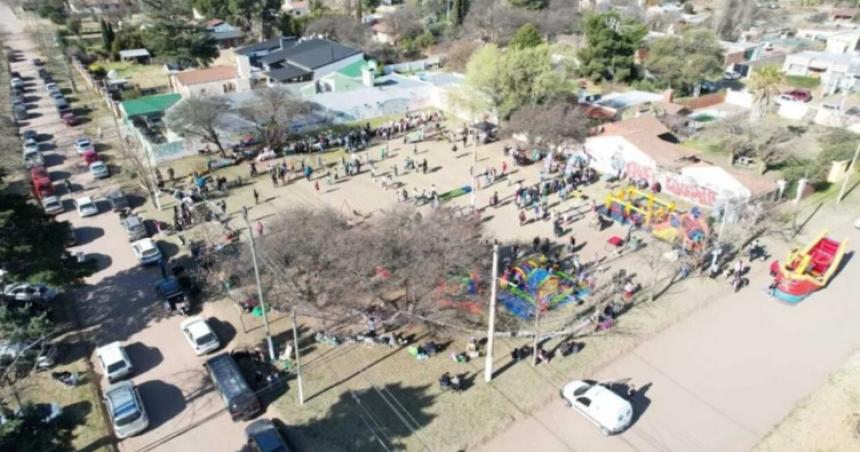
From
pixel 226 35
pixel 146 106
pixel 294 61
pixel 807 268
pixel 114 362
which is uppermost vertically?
pixel 294 61

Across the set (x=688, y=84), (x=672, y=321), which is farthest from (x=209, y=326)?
(x=688, y=84)

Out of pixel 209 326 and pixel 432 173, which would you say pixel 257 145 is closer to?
pixel 432 173

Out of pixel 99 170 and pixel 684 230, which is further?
pixel 99 170

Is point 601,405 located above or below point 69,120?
above

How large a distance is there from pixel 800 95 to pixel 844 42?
18.8 m

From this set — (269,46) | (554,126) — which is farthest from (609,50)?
(269,46)

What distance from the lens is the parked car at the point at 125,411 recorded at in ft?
50.3

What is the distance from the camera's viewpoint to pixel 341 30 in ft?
212

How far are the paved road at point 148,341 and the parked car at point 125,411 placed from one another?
1.00 ft

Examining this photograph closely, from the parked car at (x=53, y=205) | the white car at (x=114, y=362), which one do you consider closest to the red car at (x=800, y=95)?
the white car at (x=114, y=362)

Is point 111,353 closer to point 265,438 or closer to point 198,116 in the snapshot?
point 265,438

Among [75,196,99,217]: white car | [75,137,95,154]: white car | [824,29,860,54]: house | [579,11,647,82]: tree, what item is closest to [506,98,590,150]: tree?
[579,11,647,82]: tree

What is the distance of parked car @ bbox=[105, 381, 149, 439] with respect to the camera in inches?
604

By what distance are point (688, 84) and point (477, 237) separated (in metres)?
37.3
